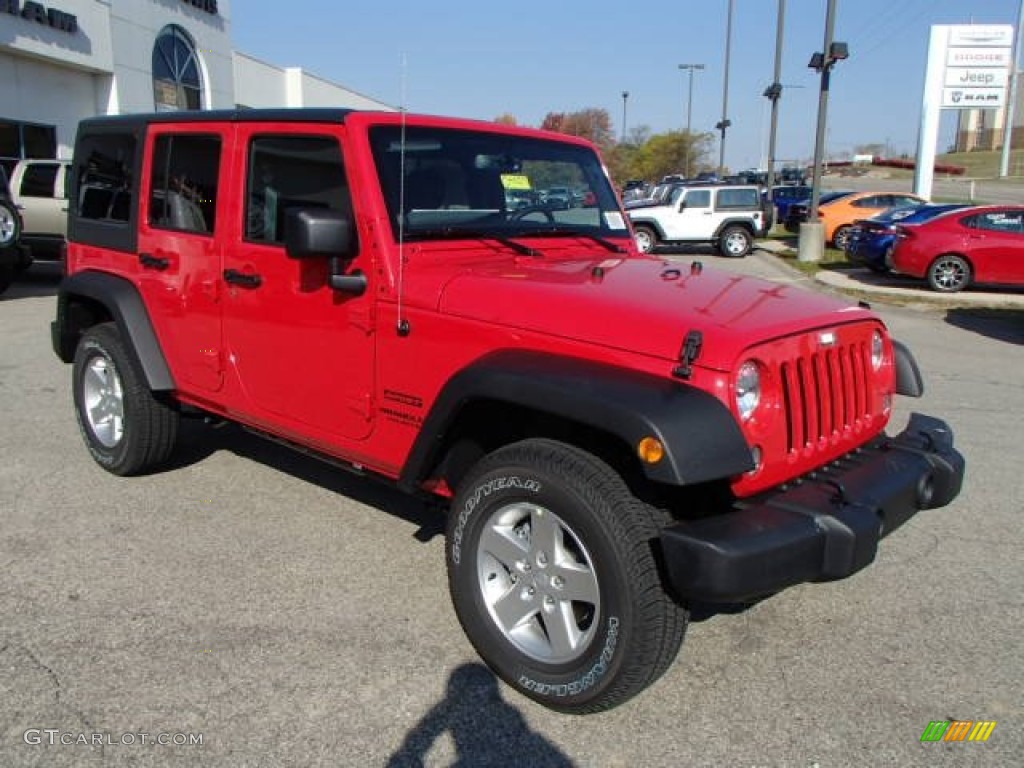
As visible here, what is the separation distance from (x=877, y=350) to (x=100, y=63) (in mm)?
22809

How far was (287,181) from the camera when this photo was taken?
12.4ft

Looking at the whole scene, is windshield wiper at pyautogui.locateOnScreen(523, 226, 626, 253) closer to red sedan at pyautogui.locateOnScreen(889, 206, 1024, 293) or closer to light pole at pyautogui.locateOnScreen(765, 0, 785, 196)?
red sedan at pyautogui.locateOnScreen(889, 206, 1024, 293)

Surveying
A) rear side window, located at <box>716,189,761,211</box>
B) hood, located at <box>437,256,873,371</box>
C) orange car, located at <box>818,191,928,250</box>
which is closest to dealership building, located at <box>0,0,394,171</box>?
rear side window, located at <box>716,189,761,211</box>

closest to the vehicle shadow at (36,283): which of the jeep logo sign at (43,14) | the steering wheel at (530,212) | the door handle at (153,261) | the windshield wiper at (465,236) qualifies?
the jeep logo sign at (43,14)

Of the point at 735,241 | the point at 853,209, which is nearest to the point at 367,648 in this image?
the point at 735,241

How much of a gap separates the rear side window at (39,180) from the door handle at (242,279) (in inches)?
470

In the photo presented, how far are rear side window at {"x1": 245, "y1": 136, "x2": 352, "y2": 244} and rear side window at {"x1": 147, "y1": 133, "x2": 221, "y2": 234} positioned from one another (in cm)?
30

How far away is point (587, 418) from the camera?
261 cm

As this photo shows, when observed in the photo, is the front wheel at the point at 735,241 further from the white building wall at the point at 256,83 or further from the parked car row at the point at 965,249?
the white building wall at the point at 256,83

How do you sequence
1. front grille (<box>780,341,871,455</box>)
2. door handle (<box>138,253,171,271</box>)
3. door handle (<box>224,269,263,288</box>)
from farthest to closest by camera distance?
door handle (<box>138,253,171,271</box>) < door handle (<box>224,269,263,288</box>) < front grille (<box>780,341,871,455</box>)

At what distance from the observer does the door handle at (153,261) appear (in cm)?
437

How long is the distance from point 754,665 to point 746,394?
1.10 meters

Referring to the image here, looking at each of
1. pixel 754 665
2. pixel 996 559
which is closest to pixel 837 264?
pixel 996 559

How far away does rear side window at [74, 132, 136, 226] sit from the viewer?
4688 mm
